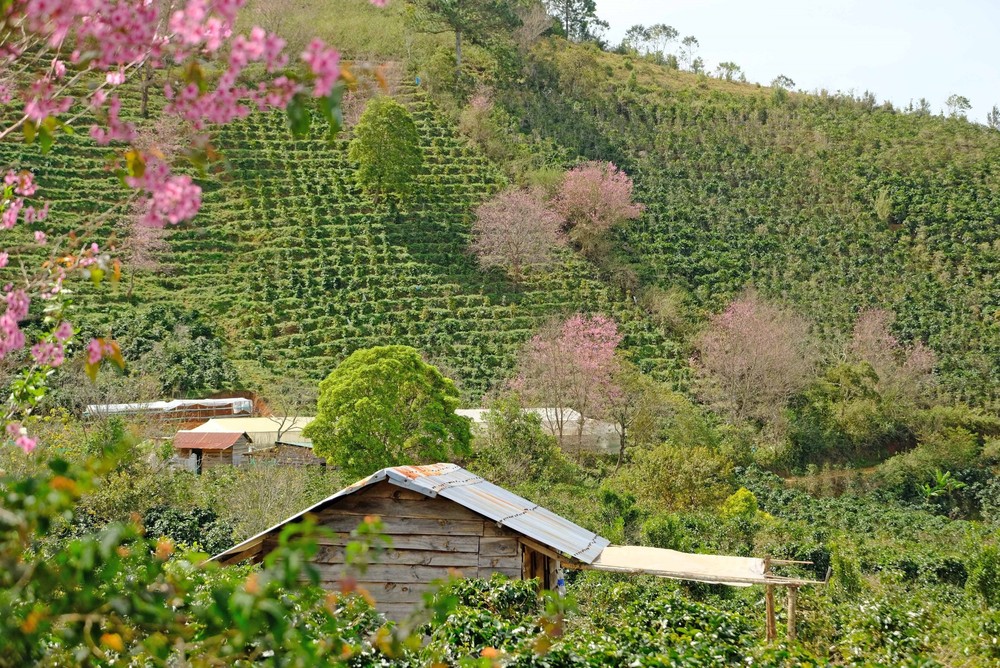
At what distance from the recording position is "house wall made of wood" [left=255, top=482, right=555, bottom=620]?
10.5m

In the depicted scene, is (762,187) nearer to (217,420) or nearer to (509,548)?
(217,420)

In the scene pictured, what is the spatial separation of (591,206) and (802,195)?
36.8 feet

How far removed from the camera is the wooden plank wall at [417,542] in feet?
34.3

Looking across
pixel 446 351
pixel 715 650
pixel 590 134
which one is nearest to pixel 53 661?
pixel 715 650

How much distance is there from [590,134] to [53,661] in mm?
50989

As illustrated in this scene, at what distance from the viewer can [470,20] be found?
2233 inches

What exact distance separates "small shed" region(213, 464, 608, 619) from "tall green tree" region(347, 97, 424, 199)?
111 feet

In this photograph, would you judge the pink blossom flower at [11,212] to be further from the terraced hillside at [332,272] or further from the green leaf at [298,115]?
the terraced hillside at [332,272]

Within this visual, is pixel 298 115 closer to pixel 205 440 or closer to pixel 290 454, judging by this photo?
pixel 290 454

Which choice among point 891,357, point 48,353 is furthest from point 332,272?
point 48,353

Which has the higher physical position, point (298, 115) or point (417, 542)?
point (298, 115)

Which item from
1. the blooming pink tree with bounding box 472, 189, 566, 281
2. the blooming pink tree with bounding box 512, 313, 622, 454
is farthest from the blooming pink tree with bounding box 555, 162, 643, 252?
the blooming pink tree with bounding box 512, 313, 622, 454

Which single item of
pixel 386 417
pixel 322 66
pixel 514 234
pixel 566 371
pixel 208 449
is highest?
pixel 322 66

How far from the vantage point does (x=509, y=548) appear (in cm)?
1062
